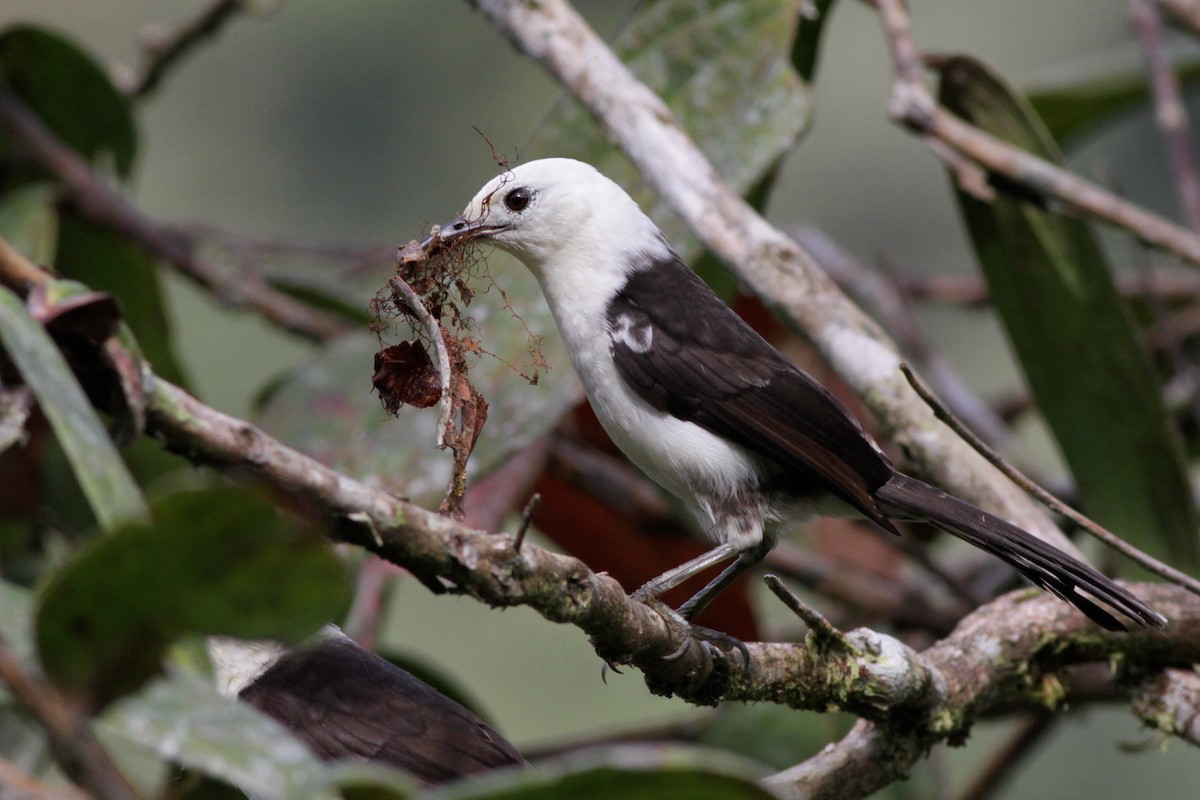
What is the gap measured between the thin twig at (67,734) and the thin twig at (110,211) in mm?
3272

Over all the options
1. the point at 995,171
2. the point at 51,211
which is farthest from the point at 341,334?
the point at 995,171

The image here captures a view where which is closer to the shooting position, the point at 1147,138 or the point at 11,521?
the point at 11,521

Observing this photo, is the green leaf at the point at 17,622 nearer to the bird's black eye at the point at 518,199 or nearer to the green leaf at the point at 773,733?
the bird's black eye at the point at 518,199

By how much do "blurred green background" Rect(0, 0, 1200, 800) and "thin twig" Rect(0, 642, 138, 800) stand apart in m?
5.97

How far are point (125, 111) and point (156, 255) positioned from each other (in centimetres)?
51

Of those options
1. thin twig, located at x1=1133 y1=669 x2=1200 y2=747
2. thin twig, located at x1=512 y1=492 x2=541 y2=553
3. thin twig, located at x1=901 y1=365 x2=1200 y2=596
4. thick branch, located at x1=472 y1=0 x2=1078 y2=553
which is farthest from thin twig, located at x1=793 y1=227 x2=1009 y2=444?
thin twig, located at x1=512 y1=492 x2=541 y2=553

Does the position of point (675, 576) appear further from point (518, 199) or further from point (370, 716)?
point (518, 199)

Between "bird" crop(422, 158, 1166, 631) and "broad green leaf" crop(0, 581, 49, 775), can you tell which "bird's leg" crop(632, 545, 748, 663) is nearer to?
"bird" crop(422, 158, 1166, 631)

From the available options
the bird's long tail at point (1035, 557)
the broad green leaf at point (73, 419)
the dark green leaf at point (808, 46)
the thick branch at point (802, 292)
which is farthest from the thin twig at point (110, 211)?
the broad green leaf at point (73, 419)

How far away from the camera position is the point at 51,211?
3.86 m

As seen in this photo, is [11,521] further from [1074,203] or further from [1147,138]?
[1147,138]

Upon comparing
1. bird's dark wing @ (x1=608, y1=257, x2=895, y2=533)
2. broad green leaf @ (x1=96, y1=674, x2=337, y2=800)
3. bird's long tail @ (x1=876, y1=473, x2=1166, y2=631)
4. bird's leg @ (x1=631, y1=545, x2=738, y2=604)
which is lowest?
bird's leg @ (x1=631, y1=545, x2=738, y2=604)

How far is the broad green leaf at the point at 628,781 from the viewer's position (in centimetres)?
101

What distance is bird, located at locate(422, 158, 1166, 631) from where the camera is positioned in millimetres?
2402
